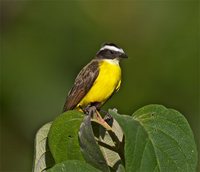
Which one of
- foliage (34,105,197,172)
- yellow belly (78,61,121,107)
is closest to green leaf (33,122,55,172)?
foliage (34,105,197,172)

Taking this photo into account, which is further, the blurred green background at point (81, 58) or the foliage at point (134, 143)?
the blurred green background at point (81, 58)

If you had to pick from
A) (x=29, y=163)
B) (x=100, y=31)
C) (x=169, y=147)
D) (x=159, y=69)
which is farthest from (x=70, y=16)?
(x=169, y=147)

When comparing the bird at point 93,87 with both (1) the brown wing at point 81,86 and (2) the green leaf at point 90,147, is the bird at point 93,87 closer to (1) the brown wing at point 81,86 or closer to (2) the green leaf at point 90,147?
(1) the brown wing at point 81,86

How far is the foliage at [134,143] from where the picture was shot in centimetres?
211

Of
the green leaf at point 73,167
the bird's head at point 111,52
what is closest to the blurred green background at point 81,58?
the bird's head at point 111,52

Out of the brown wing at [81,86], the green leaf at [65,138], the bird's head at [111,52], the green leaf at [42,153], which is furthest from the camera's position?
the bird's head at [111,52]

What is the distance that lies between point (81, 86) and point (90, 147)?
7.24ft

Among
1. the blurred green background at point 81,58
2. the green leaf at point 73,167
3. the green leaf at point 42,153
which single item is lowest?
the blurred green background at point 81,58

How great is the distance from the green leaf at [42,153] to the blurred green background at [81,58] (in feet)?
10.4

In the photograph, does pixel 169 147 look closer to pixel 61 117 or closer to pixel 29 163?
pixel 61 117

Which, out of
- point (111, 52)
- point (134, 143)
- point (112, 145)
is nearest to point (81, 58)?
point (111, 52)

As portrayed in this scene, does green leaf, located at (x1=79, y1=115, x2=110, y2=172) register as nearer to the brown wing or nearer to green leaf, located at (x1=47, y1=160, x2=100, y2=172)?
green leaf, located at (x1=47, y1=160, x2=100, y2=172)

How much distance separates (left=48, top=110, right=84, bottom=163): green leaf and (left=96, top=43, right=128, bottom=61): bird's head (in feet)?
7.61

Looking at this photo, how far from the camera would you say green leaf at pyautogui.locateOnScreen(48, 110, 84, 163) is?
92.3 inches
